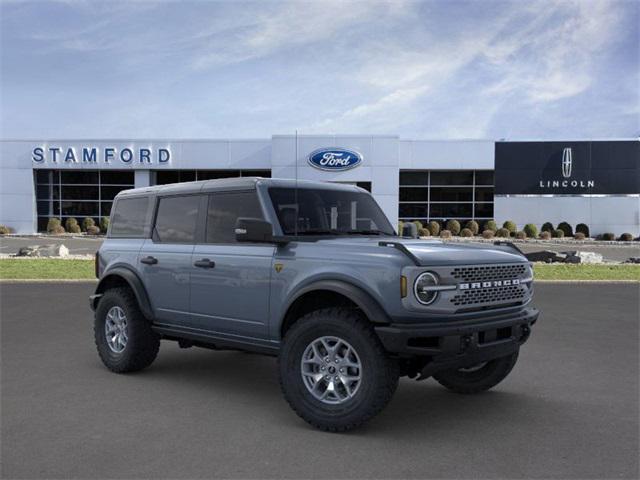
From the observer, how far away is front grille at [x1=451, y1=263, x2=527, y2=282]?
481 cm

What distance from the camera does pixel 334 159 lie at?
125 feet

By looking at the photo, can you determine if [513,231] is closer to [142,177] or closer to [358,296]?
[142,177]

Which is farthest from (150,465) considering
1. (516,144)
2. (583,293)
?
(516,144)

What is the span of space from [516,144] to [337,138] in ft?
39.5

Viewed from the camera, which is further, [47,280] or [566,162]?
[566,162]

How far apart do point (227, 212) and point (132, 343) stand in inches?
73.8

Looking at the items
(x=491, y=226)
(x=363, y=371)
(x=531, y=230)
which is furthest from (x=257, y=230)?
(x=531, y=230)

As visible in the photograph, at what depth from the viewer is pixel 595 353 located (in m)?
7.89

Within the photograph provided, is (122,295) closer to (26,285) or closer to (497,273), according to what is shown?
(497,273)

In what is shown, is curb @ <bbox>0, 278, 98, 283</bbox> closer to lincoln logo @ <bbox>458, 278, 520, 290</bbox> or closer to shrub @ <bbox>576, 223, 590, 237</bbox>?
lincoln logo @ <bbox>458, 278, 520, 290</bbox>

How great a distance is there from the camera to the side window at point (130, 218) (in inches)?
275

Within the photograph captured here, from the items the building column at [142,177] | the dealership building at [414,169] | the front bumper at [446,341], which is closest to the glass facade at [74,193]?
the dealership building at [414,169]

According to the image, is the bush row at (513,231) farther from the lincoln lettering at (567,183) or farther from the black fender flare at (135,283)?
the black fender flare at (135,283)

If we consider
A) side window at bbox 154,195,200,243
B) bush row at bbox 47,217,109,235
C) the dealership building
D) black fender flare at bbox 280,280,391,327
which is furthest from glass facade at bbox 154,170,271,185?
black fender flare at bbox 280,280,391,327
